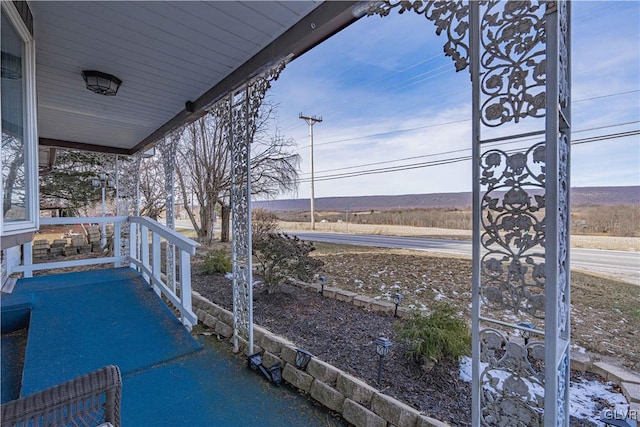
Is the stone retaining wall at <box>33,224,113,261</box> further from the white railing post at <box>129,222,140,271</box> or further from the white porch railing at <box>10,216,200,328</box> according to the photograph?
the white railing post at <box>129,222,140,271</box>

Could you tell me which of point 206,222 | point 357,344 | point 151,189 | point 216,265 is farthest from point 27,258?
point 151,189

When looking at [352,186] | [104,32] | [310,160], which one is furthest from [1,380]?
[352,186]

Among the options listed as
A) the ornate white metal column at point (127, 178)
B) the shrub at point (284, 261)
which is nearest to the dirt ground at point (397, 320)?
the shrub at point (284, 261)

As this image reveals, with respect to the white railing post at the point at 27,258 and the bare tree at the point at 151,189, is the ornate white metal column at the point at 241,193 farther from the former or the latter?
the bare tree at the point at 151,189

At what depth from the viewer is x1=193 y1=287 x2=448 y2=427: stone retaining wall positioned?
1784 mm

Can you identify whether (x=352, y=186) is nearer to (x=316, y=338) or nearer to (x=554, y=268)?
(x=316, y=338)

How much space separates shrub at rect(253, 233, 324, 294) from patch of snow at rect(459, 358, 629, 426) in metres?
2.24

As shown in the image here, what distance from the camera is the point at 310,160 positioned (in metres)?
17.4

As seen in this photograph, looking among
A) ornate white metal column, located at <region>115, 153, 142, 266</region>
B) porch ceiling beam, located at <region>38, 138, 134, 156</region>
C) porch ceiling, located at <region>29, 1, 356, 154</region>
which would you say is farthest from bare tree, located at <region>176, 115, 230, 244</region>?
porch ceiling, located at <region>29, 1, 356, 154</region>

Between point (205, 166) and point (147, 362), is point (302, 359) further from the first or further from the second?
point (205, 166)

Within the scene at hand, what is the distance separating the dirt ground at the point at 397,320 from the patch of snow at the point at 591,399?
Result: 0.09 m

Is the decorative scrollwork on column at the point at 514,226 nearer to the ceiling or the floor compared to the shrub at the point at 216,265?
nearer to the ceiling

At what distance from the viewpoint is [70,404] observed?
1.08 metres

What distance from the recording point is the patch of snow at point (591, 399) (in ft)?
5.75
